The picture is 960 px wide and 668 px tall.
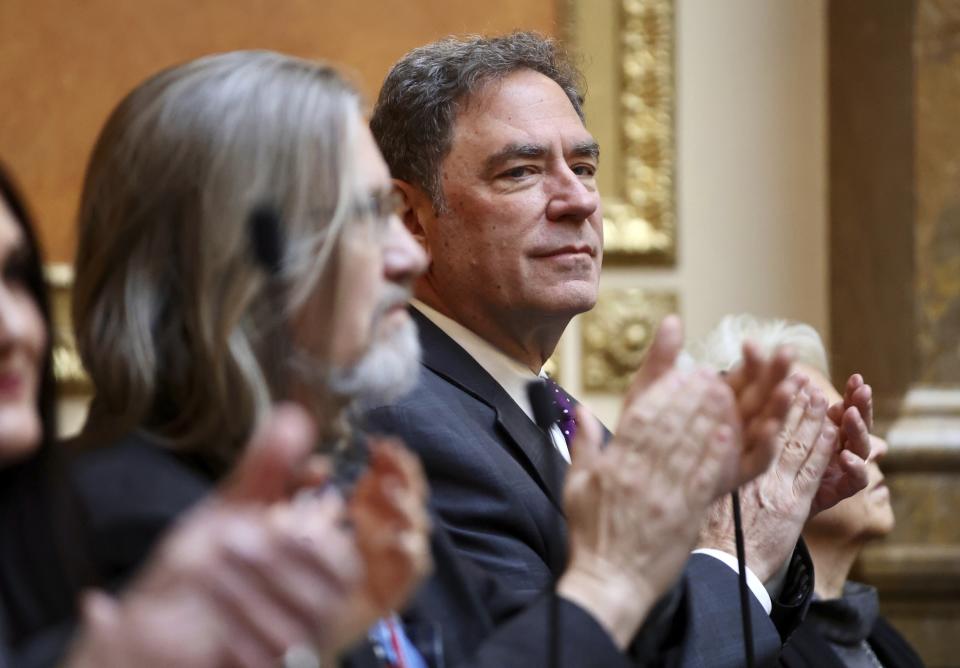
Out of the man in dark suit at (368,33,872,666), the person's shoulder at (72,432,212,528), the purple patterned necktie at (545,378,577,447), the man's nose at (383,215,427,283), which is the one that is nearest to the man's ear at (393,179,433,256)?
the man in dark suit at (368,33,872,666)

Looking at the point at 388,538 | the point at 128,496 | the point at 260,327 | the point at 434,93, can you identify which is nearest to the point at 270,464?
the point at 388,538

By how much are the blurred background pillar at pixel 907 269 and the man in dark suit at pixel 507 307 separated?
6.47ft

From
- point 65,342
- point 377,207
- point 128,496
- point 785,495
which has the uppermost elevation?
point 377,207

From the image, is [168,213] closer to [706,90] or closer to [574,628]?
[574,628]

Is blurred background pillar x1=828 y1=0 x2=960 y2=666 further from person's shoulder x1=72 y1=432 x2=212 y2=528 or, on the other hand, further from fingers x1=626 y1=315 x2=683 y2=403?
person's shoulder x1=72 y1=432 x2=212 y2=528

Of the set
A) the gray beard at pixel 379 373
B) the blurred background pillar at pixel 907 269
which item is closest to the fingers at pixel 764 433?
the gray beard at pixel 379 373

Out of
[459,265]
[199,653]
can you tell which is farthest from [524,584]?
[199,653]

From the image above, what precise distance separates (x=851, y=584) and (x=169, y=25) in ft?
9.64

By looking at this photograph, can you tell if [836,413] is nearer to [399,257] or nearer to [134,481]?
[399,257]

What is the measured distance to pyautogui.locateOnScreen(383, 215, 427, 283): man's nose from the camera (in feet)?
6.25

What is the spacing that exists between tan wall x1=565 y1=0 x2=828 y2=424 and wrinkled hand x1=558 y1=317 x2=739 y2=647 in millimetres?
3247

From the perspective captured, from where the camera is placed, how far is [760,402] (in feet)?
6.54

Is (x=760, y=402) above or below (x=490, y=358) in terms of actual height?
above

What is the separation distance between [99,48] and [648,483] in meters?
3.68
